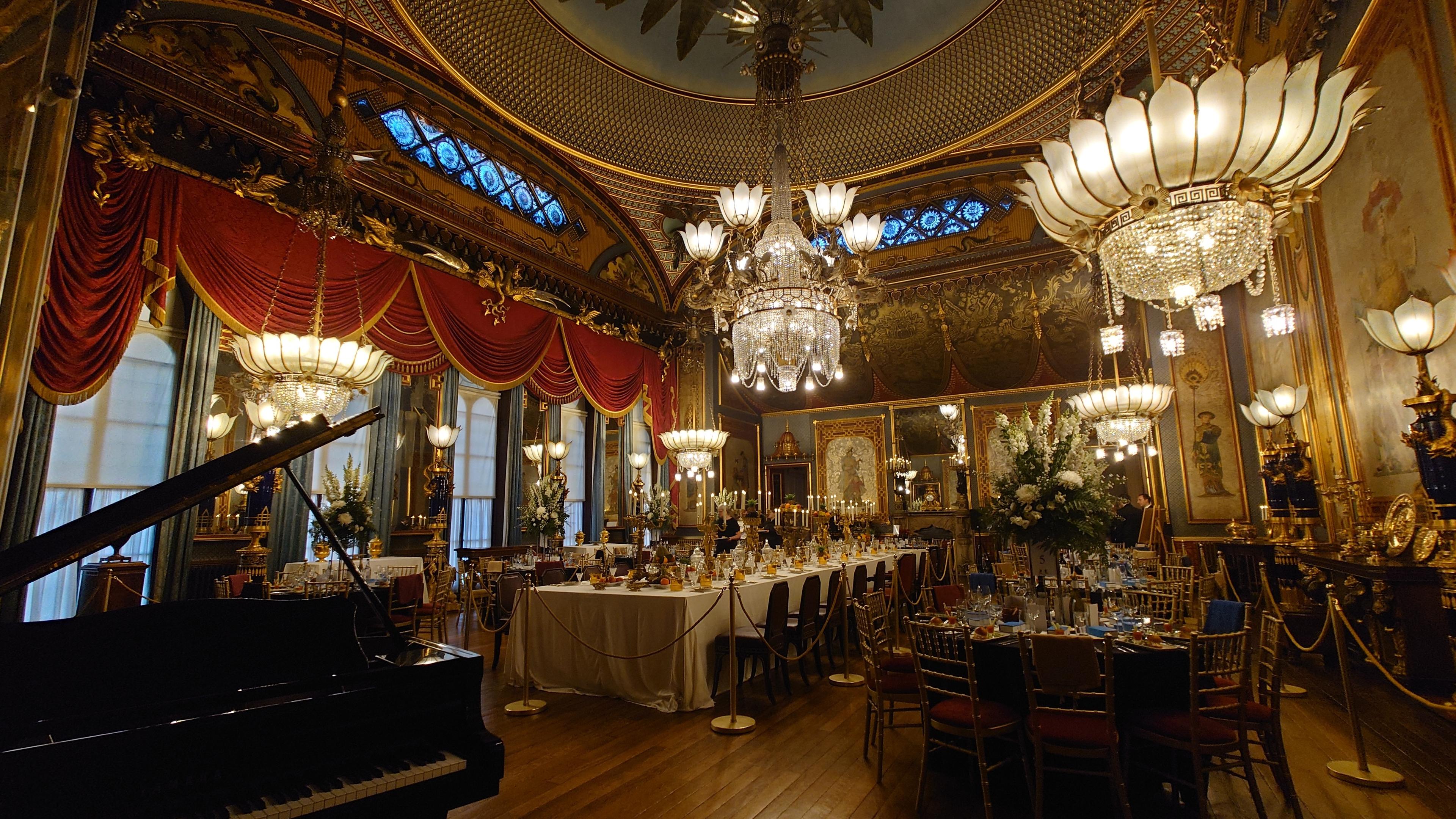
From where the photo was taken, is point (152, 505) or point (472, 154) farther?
point (472, 154)

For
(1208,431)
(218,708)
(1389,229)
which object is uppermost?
(1389,229)

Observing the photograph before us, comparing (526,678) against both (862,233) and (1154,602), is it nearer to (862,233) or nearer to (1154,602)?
(862,233)

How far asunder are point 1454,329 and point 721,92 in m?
8.83

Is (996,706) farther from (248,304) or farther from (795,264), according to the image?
(248,304)

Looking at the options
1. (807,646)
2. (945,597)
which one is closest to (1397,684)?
(945,597)

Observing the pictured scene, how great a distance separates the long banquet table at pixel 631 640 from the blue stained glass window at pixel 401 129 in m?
5.85

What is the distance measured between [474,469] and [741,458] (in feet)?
18.8

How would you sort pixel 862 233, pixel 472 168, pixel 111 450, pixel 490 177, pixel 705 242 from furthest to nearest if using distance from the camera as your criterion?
pixel 490 177 < pixel 472 168 < pixel 111 450 < pixel 862 233 < pixel 705 242

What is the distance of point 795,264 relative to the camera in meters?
5.54

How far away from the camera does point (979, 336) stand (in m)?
11.5

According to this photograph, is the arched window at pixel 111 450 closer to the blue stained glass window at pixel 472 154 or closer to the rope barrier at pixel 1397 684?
the blue stained glass window at pixel 472 154

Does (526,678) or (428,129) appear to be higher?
(428,129)

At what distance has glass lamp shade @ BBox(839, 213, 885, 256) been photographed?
5734mm

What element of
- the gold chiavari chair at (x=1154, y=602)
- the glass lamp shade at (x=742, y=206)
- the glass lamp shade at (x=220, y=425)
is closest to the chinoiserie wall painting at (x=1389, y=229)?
the gold chiavari chair at (x=1154, y=602)
